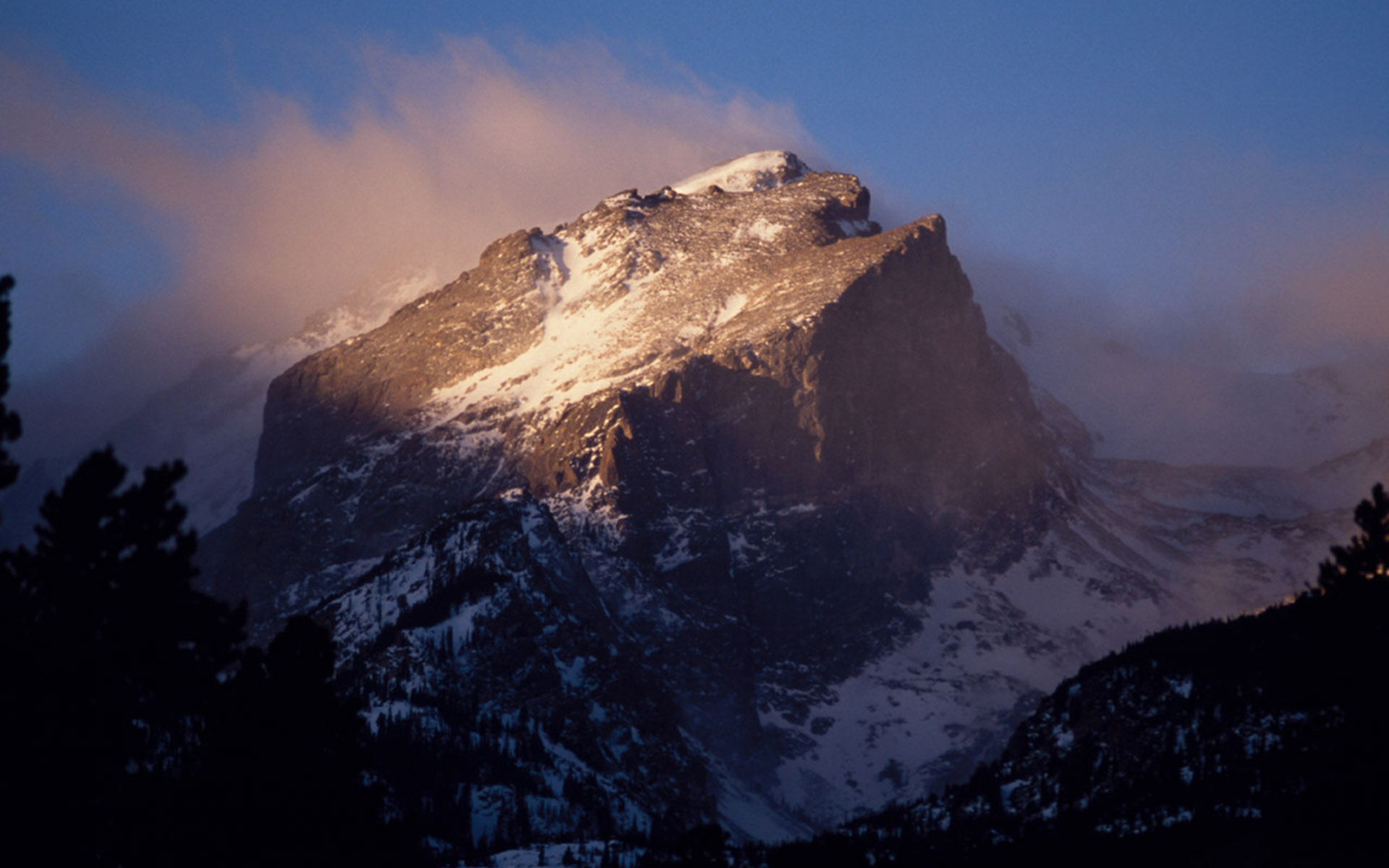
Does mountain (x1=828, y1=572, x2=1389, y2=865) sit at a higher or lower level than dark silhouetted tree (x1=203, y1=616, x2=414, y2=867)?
higher

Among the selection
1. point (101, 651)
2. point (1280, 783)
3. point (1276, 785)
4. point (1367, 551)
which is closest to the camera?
point (101, 651)

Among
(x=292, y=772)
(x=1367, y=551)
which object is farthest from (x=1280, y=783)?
(x=292, y=772)

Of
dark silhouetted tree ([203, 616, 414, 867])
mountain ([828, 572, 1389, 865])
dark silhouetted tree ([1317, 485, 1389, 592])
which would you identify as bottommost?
dark silhouetted tree ([203, 616, 414, 867])

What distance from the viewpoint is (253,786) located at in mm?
98625

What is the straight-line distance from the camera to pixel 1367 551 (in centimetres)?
11281

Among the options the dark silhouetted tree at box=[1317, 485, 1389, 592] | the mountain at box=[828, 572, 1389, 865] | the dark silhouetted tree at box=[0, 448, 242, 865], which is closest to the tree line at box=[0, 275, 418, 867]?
the dark silhouetted tree at box=[0, 448, 242, 865]

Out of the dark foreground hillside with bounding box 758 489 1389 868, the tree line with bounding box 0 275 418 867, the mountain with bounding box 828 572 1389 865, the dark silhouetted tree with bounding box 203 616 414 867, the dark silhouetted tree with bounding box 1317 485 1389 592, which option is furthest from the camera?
the mountain with bounding box 828 572 1389 865

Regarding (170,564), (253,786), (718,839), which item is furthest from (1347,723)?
(170,564)

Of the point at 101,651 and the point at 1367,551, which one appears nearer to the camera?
the point at 101,651

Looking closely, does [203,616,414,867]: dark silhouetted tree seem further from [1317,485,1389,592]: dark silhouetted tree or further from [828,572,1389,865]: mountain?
[1317,485,1389,592]: dark silhouetted tree

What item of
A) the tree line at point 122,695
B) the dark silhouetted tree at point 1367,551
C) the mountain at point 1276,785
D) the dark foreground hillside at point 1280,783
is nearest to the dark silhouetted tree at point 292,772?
the tree line at point 122,695

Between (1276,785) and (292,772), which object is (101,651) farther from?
(1276,785)

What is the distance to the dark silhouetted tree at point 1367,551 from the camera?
370 feet

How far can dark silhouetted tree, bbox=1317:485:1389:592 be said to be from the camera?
4441 inches
